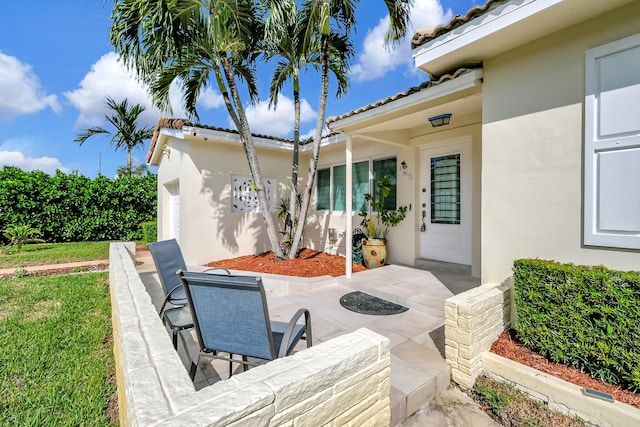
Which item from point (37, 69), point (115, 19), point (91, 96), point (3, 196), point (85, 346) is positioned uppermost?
point (91, 96)

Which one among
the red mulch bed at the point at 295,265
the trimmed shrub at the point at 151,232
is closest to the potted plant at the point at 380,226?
the red mulch bed at the point at 295,265

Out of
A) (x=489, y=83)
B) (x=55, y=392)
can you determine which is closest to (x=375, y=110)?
(x=489, y=83)

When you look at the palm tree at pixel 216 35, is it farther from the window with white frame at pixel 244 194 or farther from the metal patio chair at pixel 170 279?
the metal patio chair at pixel 170 279

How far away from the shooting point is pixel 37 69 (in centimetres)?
1652

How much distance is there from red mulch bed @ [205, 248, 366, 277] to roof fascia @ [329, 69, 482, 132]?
3587 millimetres

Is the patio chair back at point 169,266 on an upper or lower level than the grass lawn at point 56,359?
upper

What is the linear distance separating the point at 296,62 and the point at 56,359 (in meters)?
8.40

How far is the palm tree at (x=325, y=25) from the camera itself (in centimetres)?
685

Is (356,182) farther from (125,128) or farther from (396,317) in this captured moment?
(125,128)

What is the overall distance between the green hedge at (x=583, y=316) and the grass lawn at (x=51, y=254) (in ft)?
42.1

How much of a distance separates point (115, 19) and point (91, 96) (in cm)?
3206

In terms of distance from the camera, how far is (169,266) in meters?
4.11

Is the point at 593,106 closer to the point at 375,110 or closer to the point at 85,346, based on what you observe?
the point at 375,110

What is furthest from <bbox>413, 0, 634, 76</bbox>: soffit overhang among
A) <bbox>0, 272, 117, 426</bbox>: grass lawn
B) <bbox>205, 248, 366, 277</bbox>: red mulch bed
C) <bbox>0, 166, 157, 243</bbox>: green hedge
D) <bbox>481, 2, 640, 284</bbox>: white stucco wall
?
<bbox>0, 166, 157, 243</bbox>: green hedge
